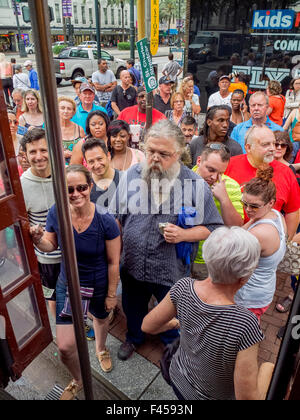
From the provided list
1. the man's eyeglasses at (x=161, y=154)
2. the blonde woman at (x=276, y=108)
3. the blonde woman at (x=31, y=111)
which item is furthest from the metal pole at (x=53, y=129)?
the blonde woman at (x=276, y=108)

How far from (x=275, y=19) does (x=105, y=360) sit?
30.9 feet

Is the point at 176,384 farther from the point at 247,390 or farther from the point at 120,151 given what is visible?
the point at 120,151

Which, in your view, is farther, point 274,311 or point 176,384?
point 274,311

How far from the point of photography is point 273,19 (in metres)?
8.54

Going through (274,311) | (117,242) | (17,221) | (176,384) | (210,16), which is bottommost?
(274,311)

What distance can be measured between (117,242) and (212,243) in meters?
0.91

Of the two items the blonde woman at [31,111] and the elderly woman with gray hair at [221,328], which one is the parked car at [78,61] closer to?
the blonde woman at [31,111]

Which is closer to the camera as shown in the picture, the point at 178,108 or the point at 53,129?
the point at 53,129

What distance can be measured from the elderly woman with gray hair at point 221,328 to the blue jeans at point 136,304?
933 millimetres

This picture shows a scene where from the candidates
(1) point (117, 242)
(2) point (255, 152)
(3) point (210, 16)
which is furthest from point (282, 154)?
(3) point (210, 16)

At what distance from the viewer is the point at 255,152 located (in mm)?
2842

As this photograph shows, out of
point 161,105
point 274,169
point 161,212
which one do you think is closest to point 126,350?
point 161,212

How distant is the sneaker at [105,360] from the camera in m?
2.45

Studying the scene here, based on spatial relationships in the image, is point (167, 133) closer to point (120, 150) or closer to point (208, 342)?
point (120, 150)
